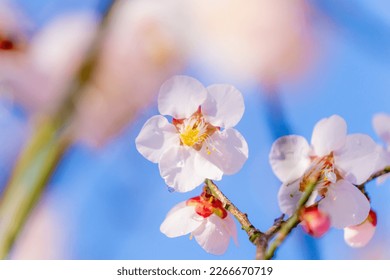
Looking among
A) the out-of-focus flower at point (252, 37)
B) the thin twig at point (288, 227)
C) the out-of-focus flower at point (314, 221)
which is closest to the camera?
the thin twig at point (288, 227)

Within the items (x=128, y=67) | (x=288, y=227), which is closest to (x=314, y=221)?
(x=288, y=227)

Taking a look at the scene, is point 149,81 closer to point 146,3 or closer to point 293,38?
point 146,3

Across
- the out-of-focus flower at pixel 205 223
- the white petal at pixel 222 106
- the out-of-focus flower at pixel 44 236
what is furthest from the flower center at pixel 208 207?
the out-of-focus flower at pixel 44 236

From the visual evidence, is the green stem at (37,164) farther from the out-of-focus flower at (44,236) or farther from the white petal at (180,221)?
the white petal at (180,221)

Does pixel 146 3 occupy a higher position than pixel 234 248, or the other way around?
pixel 146 3

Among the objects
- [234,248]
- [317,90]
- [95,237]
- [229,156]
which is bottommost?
[95,237]

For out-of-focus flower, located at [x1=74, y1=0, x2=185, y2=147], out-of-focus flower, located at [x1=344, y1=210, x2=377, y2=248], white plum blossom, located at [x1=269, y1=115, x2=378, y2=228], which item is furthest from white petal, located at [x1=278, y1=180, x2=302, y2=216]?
out-of-focus flower, located at [x1=74, y1=0, x2=185, y2=147]

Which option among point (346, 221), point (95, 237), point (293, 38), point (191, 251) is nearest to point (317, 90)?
point (293, 38)
